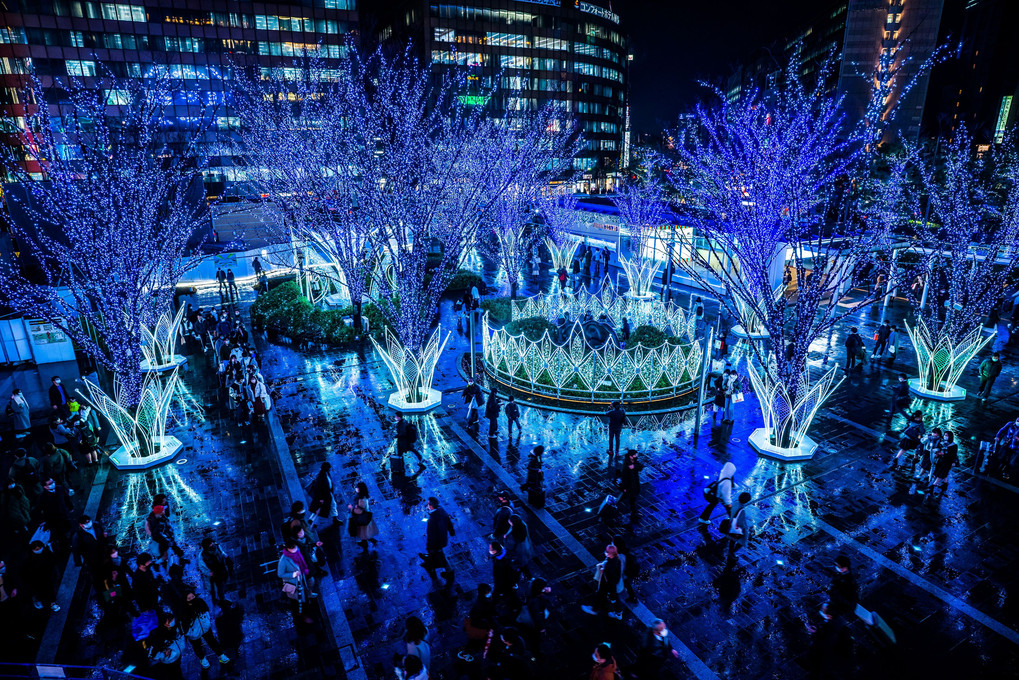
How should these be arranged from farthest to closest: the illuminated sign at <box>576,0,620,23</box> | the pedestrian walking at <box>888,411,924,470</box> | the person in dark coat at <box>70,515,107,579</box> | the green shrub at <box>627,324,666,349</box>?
1. the illuminated sign at <box>576,0,620,23</box>
2. the green shrub at <box>627,324,666,349</box>
3. the pedestrian walking at <box>888,411,924,470</box>
4. the person in dark coat at <box>70,515,107,579</box>

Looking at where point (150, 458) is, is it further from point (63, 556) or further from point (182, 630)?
point (182, 630)

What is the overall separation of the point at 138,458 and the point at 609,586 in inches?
411

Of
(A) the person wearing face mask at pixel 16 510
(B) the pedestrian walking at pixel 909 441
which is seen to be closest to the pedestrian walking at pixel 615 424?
(B) the pedestrian walking at pixel 909 441

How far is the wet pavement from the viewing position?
23.1 feet

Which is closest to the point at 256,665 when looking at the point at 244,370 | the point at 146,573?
the point at 146,573

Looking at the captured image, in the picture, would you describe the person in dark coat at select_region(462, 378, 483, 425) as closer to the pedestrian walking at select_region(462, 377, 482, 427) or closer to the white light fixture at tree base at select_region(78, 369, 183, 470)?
the pedestrian walking at select_region(462, 377, 482, 427)

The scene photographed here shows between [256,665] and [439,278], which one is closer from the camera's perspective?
[256,665]

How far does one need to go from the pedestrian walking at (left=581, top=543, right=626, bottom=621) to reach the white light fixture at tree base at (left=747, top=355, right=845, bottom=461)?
19.9 feet

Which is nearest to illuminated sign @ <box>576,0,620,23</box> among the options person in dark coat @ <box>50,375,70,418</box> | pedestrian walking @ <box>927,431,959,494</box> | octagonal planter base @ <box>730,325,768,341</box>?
octagonal planter base @ <box>730,325,768,341</box>

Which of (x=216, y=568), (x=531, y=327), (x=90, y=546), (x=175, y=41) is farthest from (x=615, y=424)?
(x=175, y=41)

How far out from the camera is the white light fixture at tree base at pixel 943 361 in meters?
14.5

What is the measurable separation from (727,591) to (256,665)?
251 inches

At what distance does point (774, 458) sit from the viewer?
1185cm

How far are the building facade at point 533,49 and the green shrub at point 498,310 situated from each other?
173 ft
